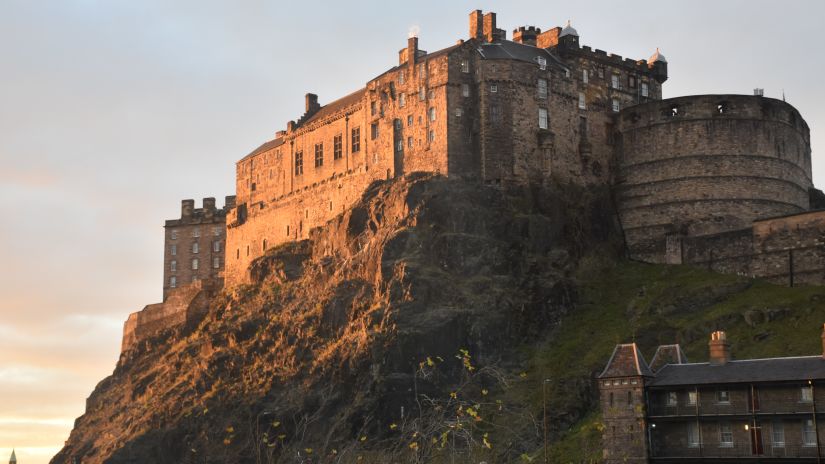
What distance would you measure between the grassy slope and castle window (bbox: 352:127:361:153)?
26122mm

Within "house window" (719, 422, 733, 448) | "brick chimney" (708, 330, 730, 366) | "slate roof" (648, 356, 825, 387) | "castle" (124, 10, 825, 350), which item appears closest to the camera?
"slate roof" (648, 356, 825, 387)

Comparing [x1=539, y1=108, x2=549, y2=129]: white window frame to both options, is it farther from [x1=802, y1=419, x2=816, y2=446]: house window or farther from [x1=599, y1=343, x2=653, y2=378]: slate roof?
[x1=802, y1=419, x2=816, y2=446]: house window

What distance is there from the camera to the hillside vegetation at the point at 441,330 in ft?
298

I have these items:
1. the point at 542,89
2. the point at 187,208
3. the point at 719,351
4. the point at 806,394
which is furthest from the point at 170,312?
the point at 806,394

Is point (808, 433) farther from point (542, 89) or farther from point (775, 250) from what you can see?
→ point (542, 89)

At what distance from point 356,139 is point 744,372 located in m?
53.7

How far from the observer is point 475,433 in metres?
91.1

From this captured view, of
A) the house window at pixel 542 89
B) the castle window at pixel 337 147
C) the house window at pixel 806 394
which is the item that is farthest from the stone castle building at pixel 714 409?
the castle window at pixel 337 147

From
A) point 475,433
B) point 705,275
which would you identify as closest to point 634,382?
point 475,433

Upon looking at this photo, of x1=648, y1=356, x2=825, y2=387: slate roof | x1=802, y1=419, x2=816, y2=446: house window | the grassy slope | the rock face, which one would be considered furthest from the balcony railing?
the rock face

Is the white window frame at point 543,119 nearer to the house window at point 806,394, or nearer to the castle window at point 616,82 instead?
the castle window at point 616,82

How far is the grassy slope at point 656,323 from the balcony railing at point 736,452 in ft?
19.2

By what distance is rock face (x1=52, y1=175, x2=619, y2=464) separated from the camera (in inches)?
3784

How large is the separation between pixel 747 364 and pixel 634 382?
702 cm
